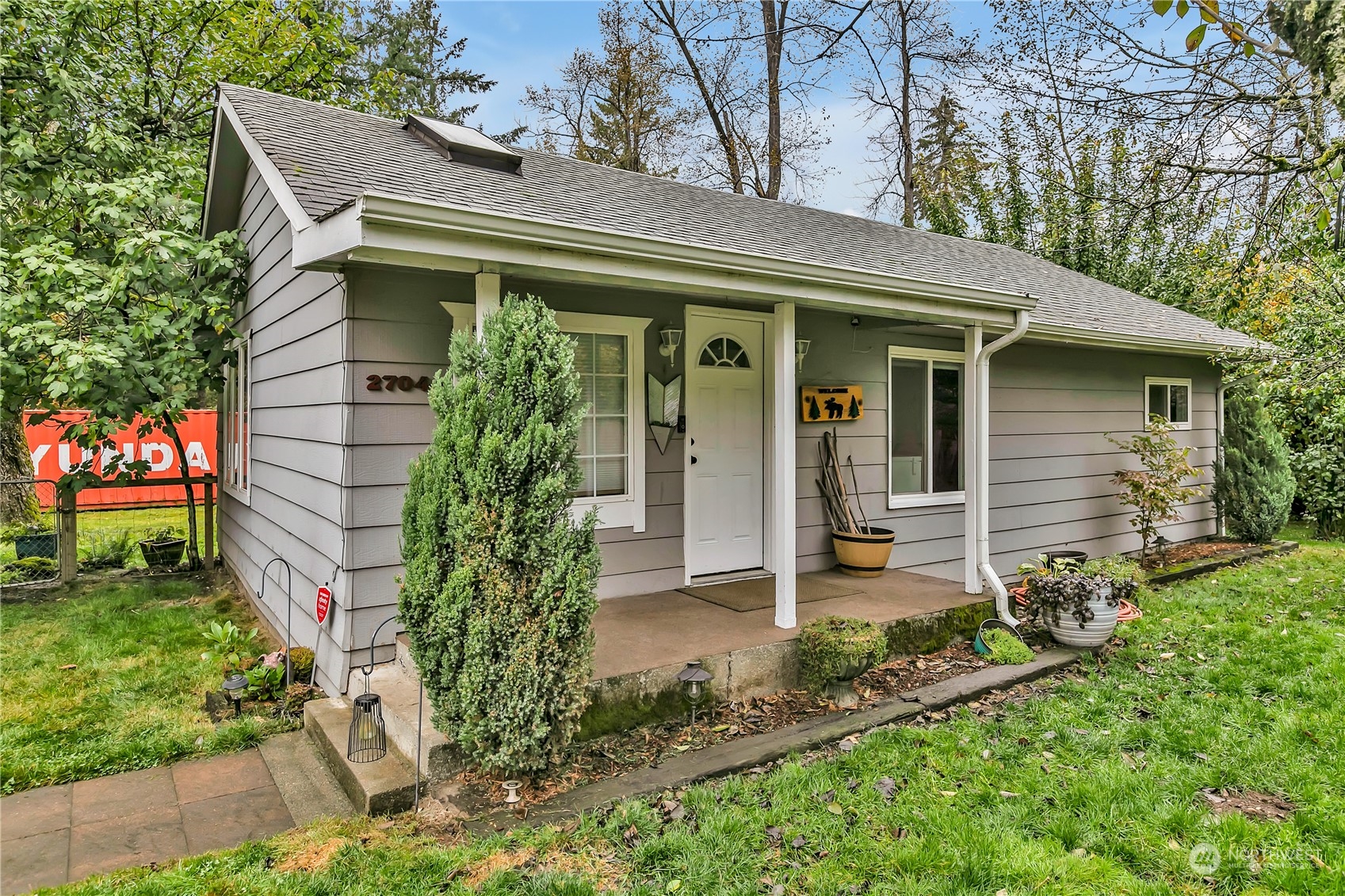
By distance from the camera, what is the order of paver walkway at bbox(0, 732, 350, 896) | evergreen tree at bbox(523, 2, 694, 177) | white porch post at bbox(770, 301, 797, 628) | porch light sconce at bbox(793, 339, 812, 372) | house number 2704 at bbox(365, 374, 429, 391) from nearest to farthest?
paver walkway at bbox(0, 732, 350, 896) < house number 2704 at bbox(365, 374, 429, 391) < white porch post at bbox(770, 301, 797, 628) < porch light sconce at bbox(793, 339, 812, 372) < evergreen tree at bbox(523, 2, 694, 177)

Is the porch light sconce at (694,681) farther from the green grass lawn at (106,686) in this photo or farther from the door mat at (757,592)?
the green grass lawn at (106,686)

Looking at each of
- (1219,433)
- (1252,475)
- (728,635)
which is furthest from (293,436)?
(1219,433)

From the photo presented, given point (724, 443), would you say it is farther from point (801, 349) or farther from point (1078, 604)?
point (1078, 604)

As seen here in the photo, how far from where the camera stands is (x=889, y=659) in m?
4.57

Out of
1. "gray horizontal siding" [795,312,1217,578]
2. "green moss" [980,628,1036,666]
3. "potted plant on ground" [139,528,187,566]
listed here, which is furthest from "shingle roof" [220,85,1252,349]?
"potted plant on ground" [139,528,187,566]

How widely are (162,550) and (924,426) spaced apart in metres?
7.89

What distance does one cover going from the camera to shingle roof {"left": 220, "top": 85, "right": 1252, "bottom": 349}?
413cm

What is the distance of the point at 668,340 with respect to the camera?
5.02m

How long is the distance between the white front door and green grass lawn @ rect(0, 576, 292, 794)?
2986 millimetres

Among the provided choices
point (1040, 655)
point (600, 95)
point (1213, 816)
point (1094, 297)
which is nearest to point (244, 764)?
point (1213, 816)

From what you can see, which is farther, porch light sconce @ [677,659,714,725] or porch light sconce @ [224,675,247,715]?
porch light sconce @ [224,675,247,715]

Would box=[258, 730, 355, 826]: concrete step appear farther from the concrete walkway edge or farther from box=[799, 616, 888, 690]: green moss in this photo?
box=[799, 616, 888, 690]: green moss

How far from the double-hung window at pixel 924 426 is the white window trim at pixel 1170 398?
2.90 m

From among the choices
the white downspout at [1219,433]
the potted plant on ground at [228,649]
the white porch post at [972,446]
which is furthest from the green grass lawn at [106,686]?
the white downspout at [1219,433]
